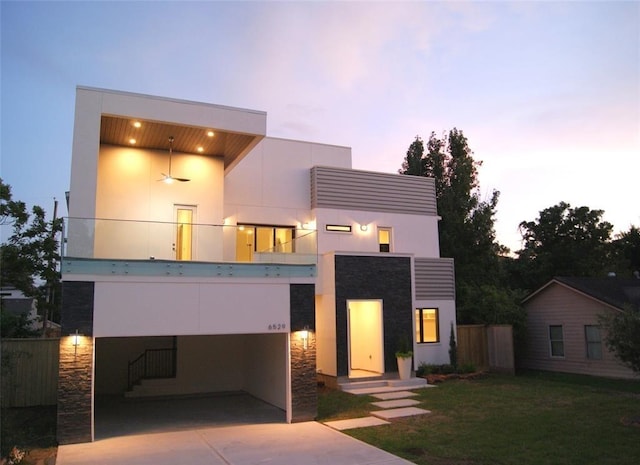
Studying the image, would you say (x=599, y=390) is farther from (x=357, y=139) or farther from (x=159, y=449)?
(x=357, y=139)

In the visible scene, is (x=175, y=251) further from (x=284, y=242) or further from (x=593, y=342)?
(x=593, y=342)

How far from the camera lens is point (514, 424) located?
34.0ft

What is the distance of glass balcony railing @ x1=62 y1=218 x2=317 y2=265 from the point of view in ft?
32.7

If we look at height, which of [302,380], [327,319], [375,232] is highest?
[375,232]

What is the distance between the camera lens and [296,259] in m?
11.7

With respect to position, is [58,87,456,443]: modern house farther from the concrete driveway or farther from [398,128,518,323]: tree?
[398,128,518,323]: tree

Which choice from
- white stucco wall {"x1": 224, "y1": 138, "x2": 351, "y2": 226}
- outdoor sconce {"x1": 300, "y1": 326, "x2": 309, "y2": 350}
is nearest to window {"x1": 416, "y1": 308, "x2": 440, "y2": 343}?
white stucco wall {"x1": 224, "y1": 138, "x2": 351, "y2": 226}

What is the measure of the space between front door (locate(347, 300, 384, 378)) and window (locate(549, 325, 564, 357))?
7.47m

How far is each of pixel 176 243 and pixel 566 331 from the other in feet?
49.4

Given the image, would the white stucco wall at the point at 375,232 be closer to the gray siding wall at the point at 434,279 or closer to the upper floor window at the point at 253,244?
the gray siding wall at the point at 434,279

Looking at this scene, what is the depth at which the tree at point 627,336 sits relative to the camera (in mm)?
10594

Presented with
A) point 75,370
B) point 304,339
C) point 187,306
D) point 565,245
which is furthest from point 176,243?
point 565,245

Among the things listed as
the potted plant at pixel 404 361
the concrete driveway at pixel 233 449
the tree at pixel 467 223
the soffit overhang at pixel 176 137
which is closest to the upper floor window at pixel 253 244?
the soffit overhang at pixel 176 137

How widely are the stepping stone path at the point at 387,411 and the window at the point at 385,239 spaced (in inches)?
239
